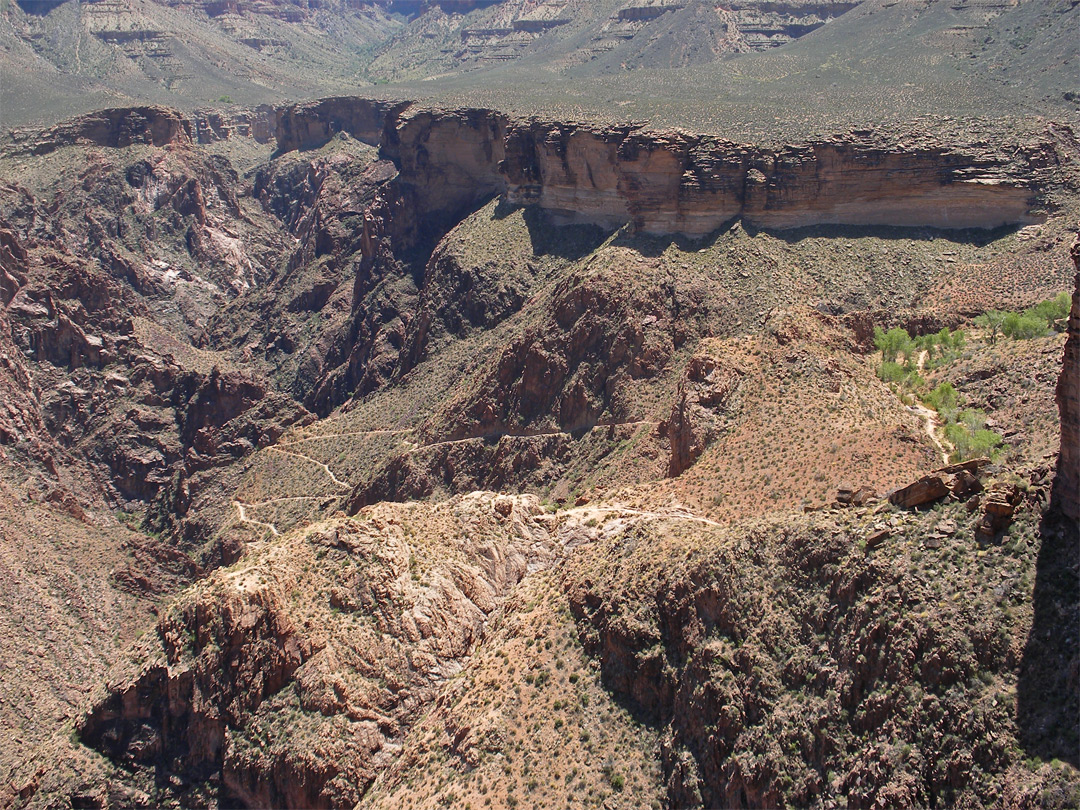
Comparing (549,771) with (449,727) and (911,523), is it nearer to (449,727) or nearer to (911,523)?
(449,727)

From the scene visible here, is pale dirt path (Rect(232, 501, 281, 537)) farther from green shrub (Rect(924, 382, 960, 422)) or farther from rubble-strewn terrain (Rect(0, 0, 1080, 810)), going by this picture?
green shrub (Rect(924, 382, 960, 422))

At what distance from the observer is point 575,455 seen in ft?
242

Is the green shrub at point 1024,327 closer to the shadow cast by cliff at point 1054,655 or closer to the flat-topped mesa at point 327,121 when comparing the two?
the shadow cast by cliff at point 1054,655

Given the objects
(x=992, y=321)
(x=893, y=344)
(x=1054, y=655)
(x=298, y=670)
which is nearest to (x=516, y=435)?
(x=893, y=344)

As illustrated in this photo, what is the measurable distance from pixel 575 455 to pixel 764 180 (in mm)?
25141

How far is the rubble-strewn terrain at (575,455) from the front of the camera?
111 ft

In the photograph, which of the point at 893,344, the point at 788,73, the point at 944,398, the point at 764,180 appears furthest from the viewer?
the point at 788,73

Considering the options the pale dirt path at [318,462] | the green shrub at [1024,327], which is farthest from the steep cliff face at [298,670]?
the pale dirt path at [318,462]

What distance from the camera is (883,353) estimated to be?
2520 inches

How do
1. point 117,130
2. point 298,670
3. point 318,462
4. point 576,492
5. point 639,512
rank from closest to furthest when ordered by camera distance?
point 298,670 → point 639,512 → point 576,492 → point 318,462 → point 117,130

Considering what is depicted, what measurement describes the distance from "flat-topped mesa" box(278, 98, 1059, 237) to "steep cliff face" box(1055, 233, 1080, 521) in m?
50.8

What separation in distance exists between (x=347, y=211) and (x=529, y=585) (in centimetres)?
10258

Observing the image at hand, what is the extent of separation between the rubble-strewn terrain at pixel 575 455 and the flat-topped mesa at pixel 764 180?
1.00 ft

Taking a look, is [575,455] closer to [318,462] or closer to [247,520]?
[247,520]
